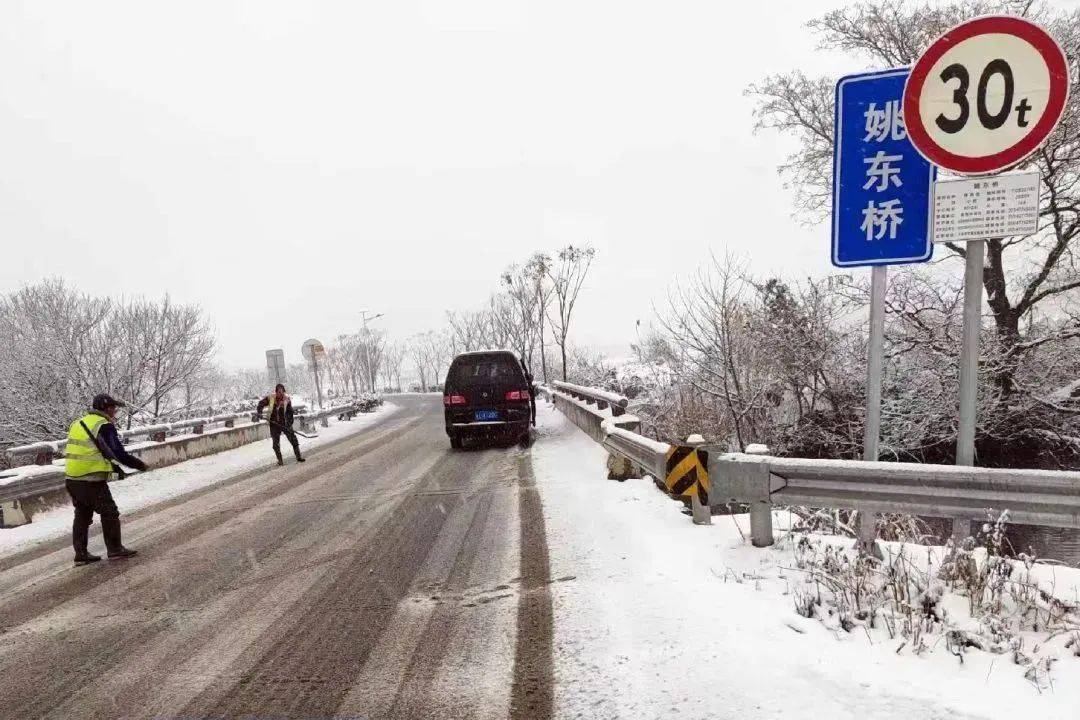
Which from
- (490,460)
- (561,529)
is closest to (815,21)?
(490,460)

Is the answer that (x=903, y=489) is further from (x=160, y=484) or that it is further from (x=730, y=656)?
(x=160, y=484)

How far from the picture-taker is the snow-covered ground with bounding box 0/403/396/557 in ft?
24.4

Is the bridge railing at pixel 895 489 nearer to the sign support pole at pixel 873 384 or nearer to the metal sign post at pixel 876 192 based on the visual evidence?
the sign support pole at pixel 873 384

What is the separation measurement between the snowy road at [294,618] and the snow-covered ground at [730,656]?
0.97 ft

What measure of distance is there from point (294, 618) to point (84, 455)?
3.74m

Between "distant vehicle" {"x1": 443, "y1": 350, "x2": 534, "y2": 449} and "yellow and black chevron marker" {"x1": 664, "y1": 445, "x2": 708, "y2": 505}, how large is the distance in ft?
22.9

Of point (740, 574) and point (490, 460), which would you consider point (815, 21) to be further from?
point (740, 574)

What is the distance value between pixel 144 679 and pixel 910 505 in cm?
479

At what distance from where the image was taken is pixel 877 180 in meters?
3.74

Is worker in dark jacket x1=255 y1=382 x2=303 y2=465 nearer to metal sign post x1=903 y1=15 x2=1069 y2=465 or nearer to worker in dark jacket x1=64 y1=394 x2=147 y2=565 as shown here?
worker in dark jacket x1=64 y1=394 x2=147 y2=565

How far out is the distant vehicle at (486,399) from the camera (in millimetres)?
12102

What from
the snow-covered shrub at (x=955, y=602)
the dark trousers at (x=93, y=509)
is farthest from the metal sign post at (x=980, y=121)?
the dark trousers at (x=93, y=509)

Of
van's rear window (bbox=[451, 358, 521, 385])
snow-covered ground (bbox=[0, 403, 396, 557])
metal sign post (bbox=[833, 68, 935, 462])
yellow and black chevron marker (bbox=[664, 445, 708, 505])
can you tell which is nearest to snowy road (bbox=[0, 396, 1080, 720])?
yellow and black chevron marker (bbox=[664, 445, 708, 505])

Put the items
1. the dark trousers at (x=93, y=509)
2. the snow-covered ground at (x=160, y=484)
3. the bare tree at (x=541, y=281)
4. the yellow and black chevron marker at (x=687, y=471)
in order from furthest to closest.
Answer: the bare tree at (x=541, y=281), the snow-covered ground at (x=160, y=484), the dark trousers at (x=93, y=509), the yellow and black chevron marker at (x=687, y=471)
